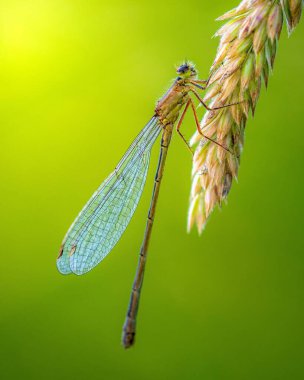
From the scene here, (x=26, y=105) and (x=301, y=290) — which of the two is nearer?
(x=301, y=290)

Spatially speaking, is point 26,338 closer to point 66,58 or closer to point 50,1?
point 66,58

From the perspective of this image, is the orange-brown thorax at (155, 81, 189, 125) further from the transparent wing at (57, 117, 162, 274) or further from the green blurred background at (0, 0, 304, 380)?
the green blurred background at (0, 0, 304, 380)

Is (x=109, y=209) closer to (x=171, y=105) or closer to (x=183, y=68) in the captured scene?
(x=171, y=105)

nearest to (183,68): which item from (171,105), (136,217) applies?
(171,105)

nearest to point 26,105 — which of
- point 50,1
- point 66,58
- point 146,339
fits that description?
point 66,58

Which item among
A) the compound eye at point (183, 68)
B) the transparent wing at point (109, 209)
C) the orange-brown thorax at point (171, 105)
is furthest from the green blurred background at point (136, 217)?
the compound eye at point (183, 68)

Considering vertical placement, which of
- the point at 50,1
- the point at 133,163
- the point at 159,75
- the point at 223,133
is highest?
the point at 50,1

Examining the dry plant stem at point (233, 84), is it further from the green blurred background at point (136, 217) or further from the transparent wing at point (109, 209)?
the green blurred background at point (136, 217)

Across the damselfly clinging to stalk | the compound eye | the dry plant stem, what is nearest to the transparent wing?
the damselfly clinging to stalk
